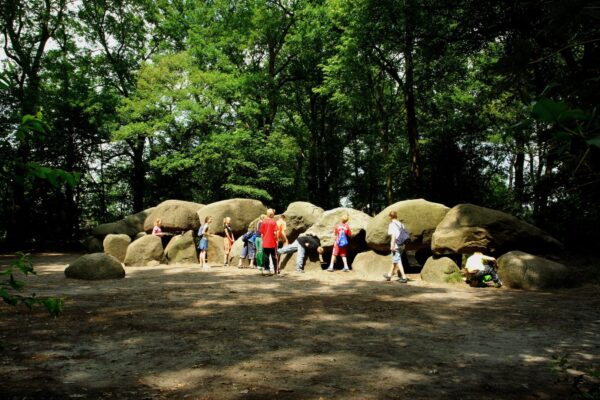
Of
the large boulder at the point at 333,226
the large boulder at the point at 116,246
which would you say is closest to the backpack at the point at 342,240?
the large boulder at the point at 333,226

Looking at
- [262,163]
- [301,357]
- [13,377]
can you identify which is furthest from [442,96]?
[13,377]

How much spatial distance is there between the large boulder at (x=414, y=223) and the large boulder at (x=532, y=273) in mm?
2707

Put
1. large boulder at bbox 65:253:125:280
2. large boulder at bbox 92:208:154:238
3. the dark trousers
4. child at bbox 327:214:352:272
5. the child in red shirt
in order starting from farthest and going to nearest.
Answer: large boulder at bbox 92:208:154:238 → child at bbox 327:214:352:272 → the dark trousers → the child in red shirt → large boulder at bbox 65:253:125:280

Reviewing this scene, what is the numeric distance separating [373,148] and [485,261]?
22.3 meters

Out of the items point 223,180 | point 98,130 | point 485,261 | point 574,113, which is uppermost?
point 98,130

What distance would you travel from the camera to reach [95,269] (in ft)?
35.4

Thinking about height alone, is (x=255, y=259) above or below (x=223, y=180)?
below

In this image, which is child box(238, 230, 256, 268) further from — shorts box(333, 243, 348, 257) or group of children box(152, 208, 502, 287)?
shorts box(333, 243, 348, 257)

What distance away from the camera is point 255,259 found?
48.3ft

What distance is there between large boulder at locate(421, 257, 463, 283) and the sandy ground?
89.7 inches

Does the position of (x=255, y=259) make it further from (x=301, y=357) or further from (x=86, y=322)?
(x=301, y=357)

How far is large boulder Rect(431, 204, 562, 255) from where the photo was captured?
11.1 meters

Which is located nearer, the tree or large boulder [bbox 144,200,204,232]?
large boulder [bbox 144,200,204,232]

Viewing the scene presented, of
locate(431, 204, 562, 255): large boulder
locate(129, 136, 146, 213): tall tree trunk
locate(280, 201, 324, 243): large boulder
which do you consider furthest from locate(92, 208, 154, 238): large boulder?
locate(431, 204, 562, 255): large boulder
